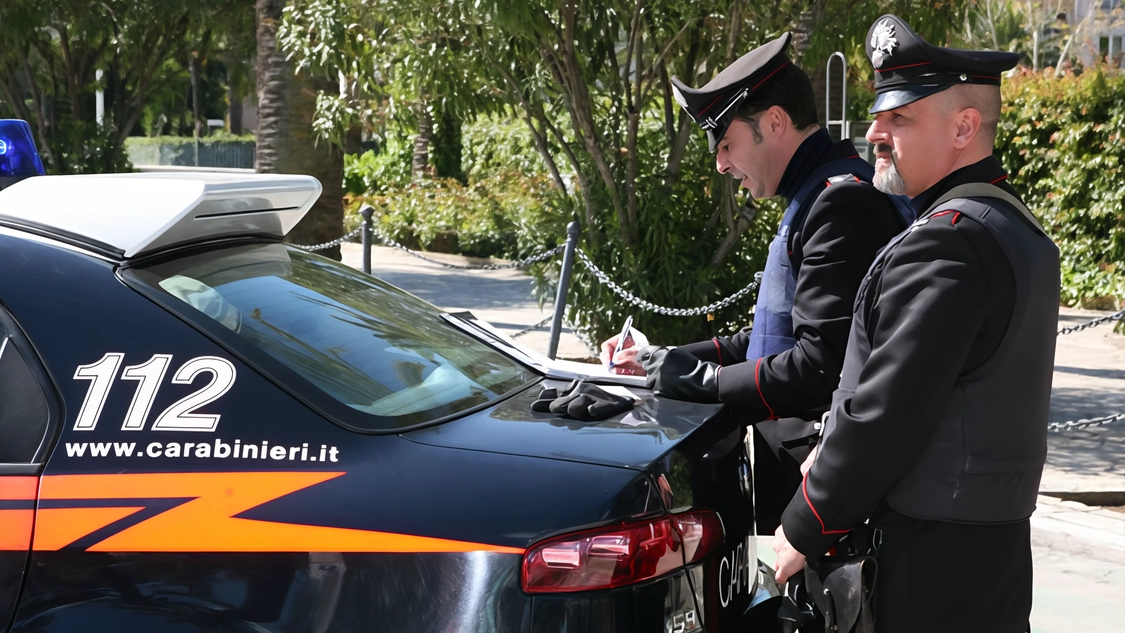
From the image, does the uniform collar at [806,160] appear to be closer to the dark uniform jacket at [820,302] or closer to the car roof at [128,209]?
the dark uniform jacket at [820,302]

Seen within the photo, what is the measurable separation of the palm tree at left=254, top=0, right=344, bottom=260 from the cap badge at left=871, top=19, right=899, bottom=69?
28.0 feet

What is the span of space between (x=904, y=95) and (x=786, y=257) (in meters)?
0.75

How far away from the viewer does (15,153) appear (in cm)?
348

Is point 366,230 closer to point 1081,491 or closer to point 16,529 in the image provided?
point 1081,491

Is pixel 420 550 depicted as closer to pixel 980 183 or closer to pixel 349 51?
pixel 980 183

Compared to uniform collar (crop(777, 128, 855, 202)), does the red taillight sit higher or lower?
lower

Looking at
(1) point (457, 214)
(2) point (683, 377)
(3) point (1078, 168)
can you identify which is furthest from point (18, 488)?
(1) point (457, 214)

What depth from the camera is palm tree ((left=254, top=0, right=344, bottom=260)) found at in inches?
410

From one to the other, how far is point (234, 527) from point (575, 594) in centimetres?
65

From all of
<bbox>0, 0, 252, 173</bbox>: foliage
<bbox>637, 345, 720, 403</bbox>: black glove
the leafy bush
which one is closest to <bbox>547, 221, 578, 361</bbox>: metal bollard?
<bbox>637, 345, 720, 403</bbox>: black glove

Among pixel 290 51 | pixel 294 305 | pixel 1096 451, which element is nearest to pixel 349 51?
pixel 290 51

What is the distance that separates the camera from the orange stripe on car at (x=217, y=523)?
2.12 m

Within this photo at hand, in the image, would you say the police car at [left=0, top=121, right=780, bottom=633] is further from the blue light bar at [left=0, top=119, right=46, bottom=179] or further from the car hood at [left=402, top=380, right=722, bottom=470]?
the blue light bar at [left=0, top=119, right=46, bottom=179]

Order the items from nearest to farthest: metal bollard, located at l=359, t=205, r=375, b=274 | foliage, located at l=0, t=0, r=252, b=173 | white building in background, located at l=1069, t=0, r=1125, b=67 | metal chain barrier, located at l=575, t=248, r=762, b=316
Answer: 1. metal chain barrier, located at l=575, t=248, r=762, b=316
2. metal bollard, located at l=359, t=205, r=375, b=274
3. foliage, located at l=0, t=0, r=252, b=173
4. white building in background, located at l=1069, t=0, r=1125, b=67
